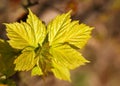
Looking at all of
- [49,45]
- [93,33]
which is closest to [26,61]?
[49,45]

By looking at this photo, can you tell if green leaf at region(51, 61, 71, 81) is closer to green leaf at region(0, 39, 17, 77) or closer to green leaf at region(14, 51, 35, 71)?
green leaf at region(14, 51, 35, 71)

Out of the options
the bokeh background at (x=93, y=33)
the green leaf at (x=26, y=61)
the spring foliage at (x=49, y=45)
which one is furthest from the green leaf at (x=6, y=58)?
the bokeh background at (x=93, y=33)

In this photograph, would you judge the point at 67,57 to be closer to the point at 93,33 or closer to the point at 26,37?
the point at 26,37

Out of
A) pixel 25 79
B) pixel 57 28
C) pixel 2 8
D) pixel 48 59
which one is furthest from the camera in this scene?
pixel 2 8

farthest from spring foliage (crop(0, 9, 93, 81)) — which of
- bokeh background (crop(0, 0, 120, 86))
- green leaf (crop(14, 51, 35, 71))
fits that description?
bokeh background (crop(0, 0, 120, 86))

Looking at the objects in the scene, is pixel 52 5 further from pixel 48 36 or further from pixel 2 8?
pixel 48 36

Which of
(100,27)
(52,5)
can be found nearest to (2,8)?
(52,5)

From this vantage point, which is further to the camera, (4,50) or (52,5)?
(52,5)
